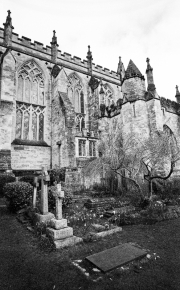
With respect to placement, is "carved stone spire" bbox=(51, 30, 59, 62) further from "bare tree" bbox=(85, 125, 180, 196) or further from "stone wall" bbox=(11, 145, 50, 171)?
"bare tree" bbox=(85, 125, 180, 196)

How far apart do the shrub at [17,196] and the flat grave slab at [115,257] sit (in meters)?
4.92

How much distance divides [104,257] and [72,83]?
65.1 ft

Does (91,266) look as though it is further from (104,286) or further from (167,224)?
(167,224)

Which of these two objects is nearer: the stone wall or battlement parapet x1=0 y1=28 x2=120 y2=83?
the stone wall

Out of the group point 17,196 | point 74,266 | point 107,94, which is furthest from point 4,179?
point 107,94

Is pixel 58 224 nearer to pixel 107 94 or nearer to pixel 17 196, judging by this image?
pixel 17 196

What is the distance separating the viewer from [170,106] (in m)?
19.4

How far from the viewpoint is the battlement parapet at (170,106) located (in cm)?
1869

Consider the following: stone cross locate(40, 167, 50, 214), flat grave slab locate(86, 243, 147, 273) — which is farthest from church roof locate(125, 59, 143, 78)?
flat grave slab locate(86, 243, 147, 273)

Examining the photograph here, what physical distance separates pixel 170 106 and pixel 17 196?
61.1 ft

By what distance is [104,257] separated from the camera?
3.45 metres

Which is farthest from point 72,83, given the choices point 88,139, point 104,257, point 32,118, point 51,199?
point 104,257

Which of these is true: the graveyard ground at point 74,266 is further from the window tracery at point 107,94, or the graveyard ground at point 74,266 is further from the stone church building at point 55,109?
the window tracery at point 107,94

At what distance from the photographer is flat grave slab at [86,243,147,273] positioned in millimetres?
3132
